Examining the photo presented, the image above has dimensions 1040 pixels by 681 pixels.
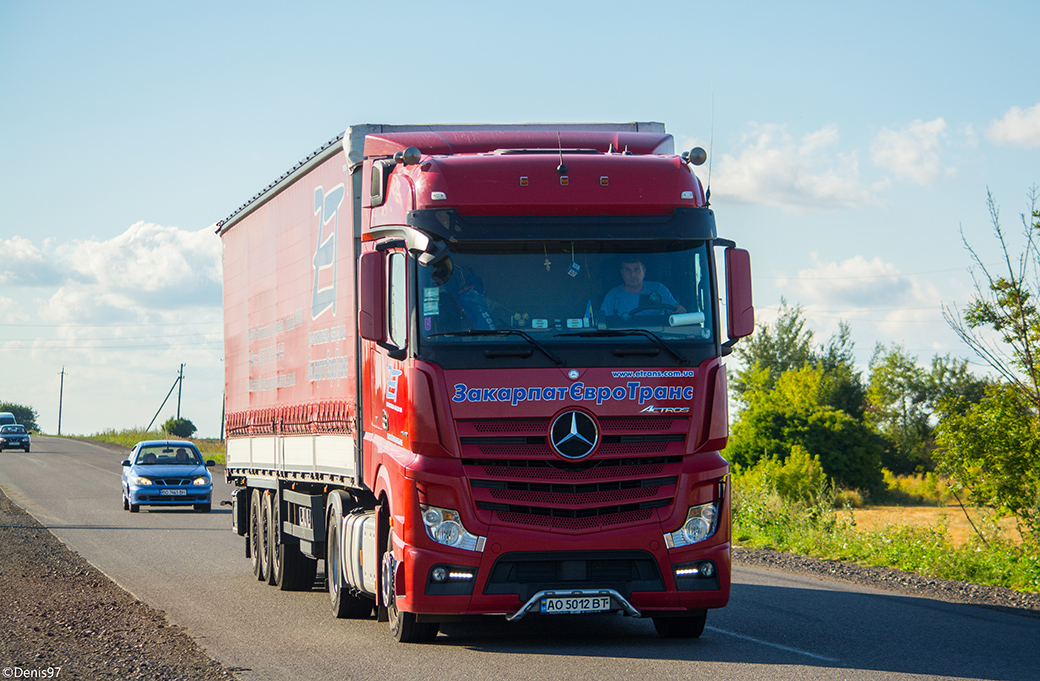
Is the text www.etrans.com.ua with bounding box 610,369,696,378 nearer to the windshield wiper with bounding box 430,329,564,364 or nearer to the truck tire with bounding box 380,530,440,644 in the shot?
the windshield wiper with bounding box 430,329,564,364

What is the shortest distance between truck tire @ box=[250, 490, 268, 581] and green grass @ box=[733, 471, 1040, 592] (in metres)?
8.13

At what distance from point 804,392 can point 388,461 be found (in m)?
43.2

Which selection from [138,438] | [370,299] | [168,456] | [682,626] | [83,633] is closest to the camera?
[370,299]

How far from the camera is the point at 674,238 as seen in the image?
28.6 ft

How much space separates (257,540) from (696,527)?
765 cm

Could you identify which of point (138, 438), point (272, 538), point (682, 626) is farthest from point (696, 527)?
point (138, 438)

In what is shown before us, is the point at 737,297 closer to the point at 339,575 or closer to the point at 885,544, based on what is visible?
the point at 339,575

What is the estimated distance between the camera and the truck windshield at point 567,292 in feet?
27.6

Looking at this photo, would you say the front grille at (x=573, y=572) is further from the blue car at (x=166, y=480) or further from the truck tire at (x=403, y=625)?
the blue car at (x=166, y=480)

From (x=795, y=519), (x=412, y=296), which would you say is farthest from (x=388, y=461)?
(x=795, y=519)

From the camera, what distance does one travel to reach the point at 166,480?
91.7 feet

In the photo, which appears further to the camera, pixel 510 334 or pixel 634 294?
pixel 634 294

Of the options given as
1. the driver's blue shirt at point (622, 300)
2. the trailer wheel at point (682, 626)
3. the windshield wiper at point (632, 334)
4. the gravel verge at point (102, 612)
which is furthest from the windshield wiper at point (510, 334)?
the gravel verge at point (102, 612)

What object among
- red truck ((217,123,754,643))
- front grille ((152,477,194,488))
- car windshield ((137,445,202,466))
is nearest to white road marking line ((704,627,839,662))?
red truck ((217,123,754,643))
